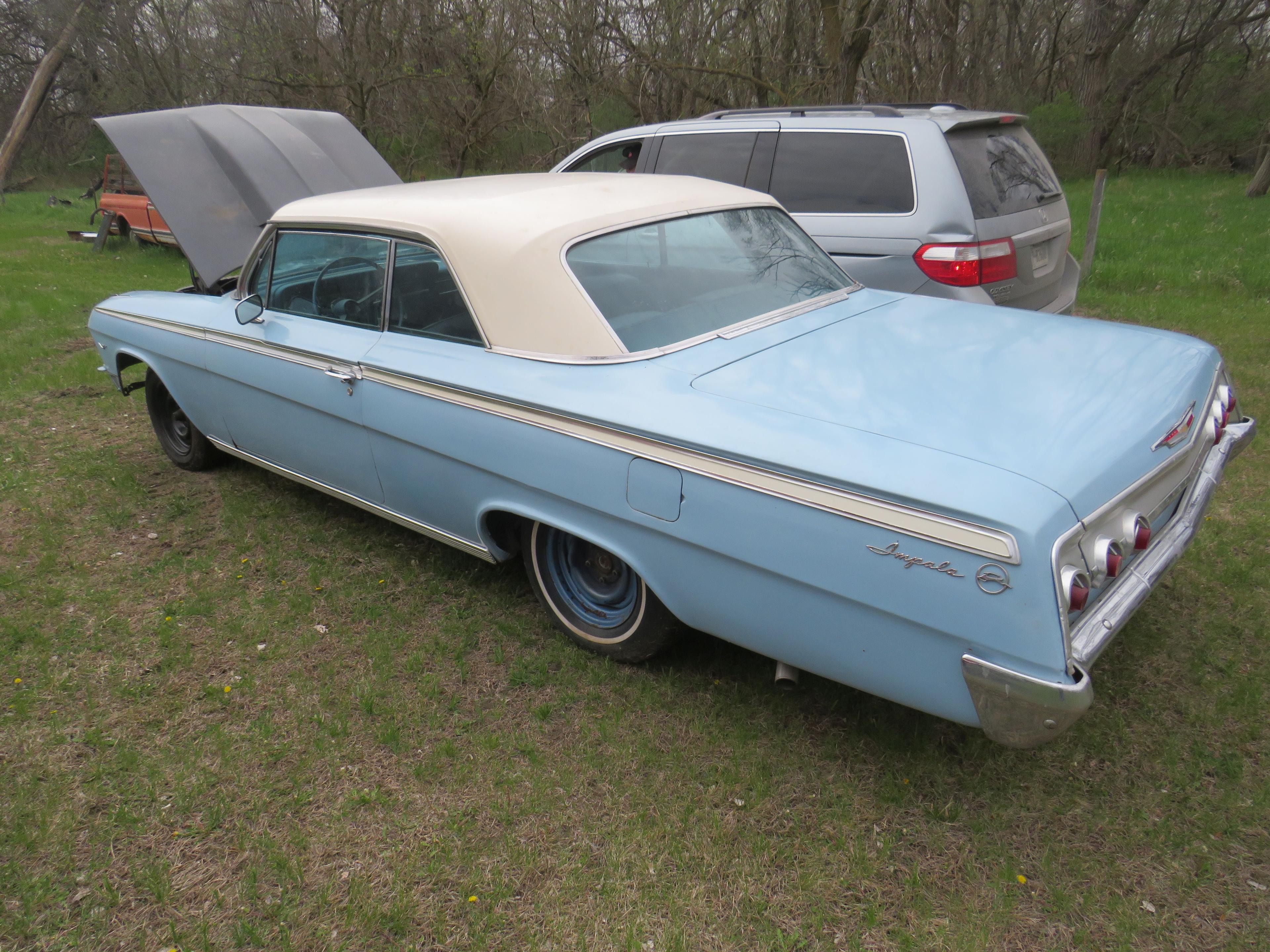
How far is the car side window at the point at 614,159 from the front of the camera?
6270mm

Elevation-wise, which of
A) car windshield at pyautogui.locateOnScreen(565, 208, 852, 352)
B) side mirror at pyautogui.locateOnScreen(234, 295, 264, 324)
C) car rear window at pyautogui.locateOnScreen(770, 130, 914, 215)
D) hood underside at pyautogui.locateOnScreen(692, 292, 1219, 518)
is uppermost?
car rear window at pyautogui.locateOnScreen(770, 130, 914, 215)

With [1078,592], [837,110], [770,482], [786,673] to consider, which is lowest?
[786,673]

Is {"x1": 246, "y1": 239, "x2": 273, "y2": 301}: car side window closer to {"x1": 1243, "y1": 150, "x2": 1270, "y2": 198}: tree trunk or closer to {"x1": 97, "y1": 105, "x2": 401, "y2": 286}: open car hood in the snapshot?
{"x1": 97, "y1": 105, "x2": 401, "y2": 286}: open car hood

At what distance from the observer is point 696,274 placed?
3.25 m

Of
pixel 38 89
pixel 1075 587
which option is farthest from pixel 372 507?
pixel 38 89

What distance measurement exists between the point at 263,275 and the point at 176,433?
5.27 feet

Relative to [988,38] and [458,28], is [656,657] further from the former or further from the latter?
[988,38]

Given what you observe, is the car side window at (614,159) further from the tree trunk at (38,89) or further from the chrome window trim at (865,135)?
the tree trunk at (38,89)

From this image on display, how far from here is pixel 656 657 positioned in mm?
3197

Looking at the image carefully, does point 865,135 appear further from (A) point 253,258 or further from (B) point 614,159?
A: (A) point 253,258

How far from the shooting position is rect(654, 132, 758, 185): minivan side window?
5500mm

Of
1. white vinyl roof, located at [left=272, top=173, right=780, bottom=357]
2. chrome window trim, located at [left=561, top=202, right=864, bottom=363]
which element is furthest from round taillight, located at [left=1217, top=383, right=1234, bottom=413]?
white vinyl roof, located at [left=272, top=173, right=780, bottom=357]

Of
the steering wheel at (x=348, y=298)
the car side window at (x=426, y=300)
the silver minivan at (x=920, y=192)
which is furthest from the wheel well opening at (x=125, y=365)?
the silver minivan at (x=920, y=192)

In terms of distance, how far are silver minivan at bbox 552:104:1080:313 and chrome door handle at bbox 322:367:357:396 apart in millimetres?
2766
